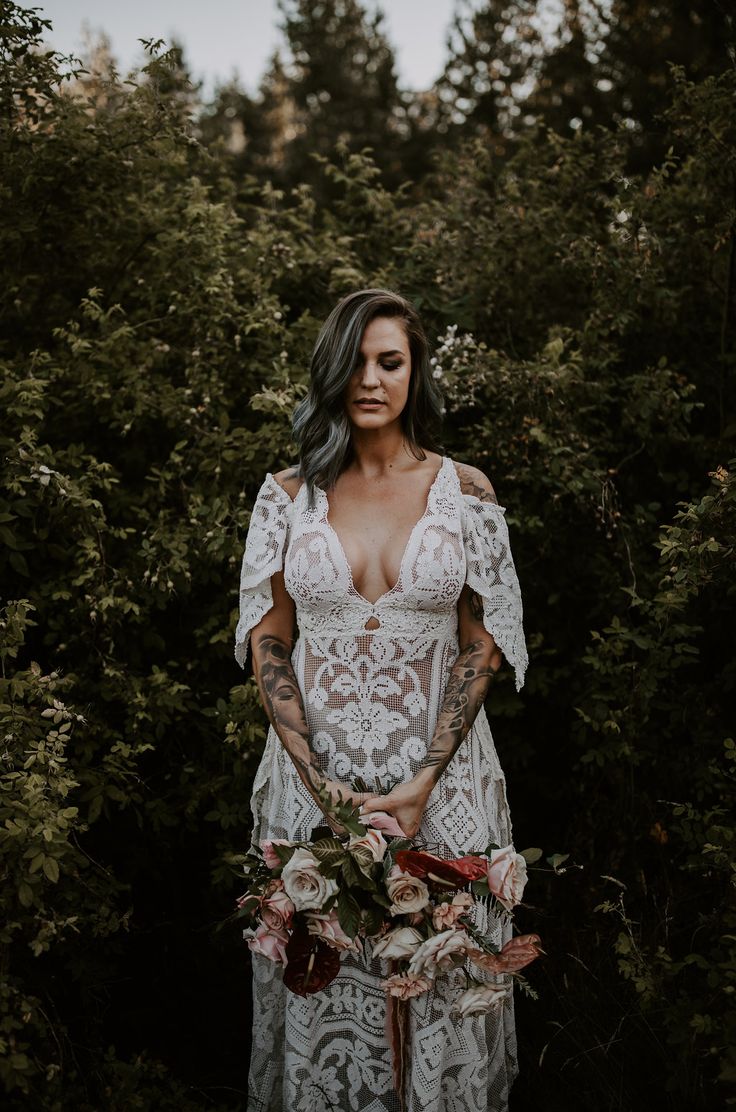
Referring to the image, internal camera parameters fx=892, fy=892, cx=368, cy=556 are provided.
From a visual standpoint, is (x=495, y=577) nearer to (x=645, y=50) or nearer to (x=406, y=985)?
(x=406, y=985)

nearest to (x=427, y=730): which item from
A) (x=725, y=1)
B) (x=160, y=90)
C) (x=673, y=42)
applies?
(x=160, y=90)

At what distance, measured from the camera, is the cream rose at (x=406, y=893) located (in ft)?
6.22

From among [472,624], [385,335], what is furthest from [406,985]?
[385,335]

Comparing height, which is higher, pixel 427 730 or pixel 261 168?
pixel 261 168

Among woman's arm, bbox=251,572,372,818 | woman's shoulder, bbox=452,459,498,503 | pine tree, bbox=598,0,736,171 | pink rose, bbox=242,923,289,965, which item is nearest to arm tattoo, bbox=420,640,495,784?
woman's arm, bbox=251,572,372,818

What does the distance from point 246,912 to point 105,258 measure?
3.04 meters

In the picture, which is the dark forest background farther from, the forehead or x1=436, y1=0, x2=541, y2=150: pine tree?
x1=436, y1=0, x2=541, y2=150: pine tree

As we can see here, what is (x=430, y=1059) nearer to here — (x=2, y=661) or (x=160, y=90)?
(x=2, y=661)

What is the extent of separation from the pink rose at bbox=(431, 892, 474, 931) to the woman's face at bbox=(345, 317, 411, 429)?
1.21m

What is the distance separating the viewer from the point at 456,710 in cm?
232

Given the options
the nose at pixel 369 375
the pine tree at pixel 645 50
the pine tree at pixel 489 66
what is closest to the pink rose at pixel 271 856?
the nose at pixel 369 375

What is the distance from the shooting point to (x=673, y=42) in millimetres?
8383

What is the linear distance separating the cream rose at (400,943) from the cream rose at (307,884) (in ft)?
0.54

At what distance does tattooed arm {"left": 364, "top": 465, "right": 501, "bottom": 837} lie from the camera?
2207 mm
